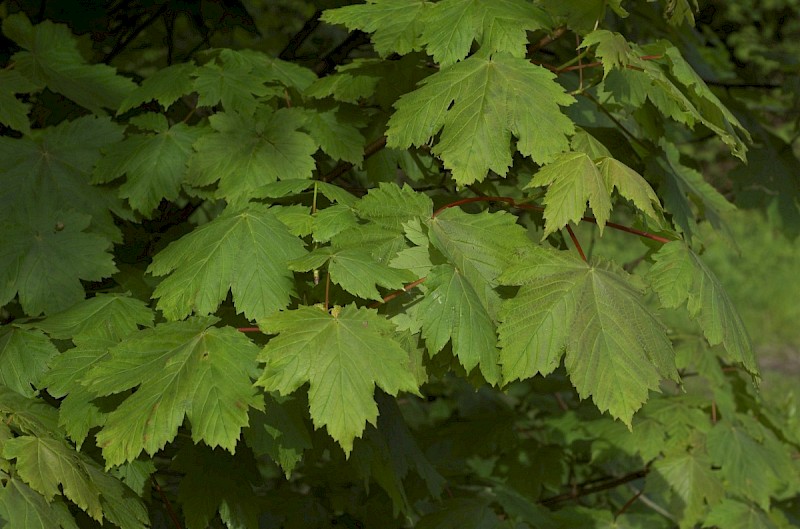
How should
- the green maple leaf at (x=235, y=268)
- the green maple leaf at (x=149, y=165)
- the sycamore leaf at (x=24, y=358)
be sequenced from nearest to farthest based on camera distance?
→ the green maple leaf at (x=235, y=268), the sycamore leaf at (x=24, y=358), the green maple leaf at (x=149, y=165)

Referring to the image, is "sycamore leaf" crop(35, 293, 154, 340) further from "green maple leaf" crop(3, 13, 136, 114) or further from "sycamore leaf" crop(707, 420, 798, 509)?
"sycamore leaf" crop(707, 420, 798, 509)

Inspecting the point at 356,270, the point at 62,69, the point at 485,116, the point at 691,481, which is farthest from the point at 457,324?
the point at 691,481

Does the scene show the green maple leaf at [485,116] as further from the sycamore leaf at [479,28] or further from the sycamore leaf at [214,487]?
the sycamore leaf at [214,487]

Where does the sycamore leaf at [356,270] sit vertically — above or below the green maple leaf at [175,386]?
above

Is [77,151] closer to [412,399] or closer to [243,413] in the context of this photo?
[243,413]

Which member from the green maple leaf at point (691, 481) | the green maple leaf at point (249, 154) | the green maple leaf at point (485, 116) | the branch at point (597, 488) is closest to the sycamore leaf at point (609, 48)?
the green maple leaf at point (485, 116)

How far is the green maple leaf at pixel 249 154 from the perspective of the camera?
6.77 feet

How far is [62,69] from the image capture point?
2449 millimetres

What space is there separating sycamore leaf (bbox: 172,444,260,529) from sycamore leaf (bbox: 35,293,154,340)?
0.36m

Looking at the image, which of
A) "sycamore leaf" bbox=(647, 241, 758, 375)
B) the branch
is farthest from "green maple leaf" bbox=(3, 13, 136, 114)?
the branch

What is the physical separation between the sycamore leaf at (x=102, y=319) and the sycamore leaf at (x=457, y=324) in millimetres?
648

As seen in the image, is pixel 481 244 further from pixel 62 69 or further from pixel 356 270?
pixel 62 69

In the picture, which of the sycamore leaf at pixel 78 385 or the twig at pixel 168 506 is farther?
the twig at pixel 168 506

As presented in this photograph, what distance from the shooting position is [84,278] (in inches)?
79.6
